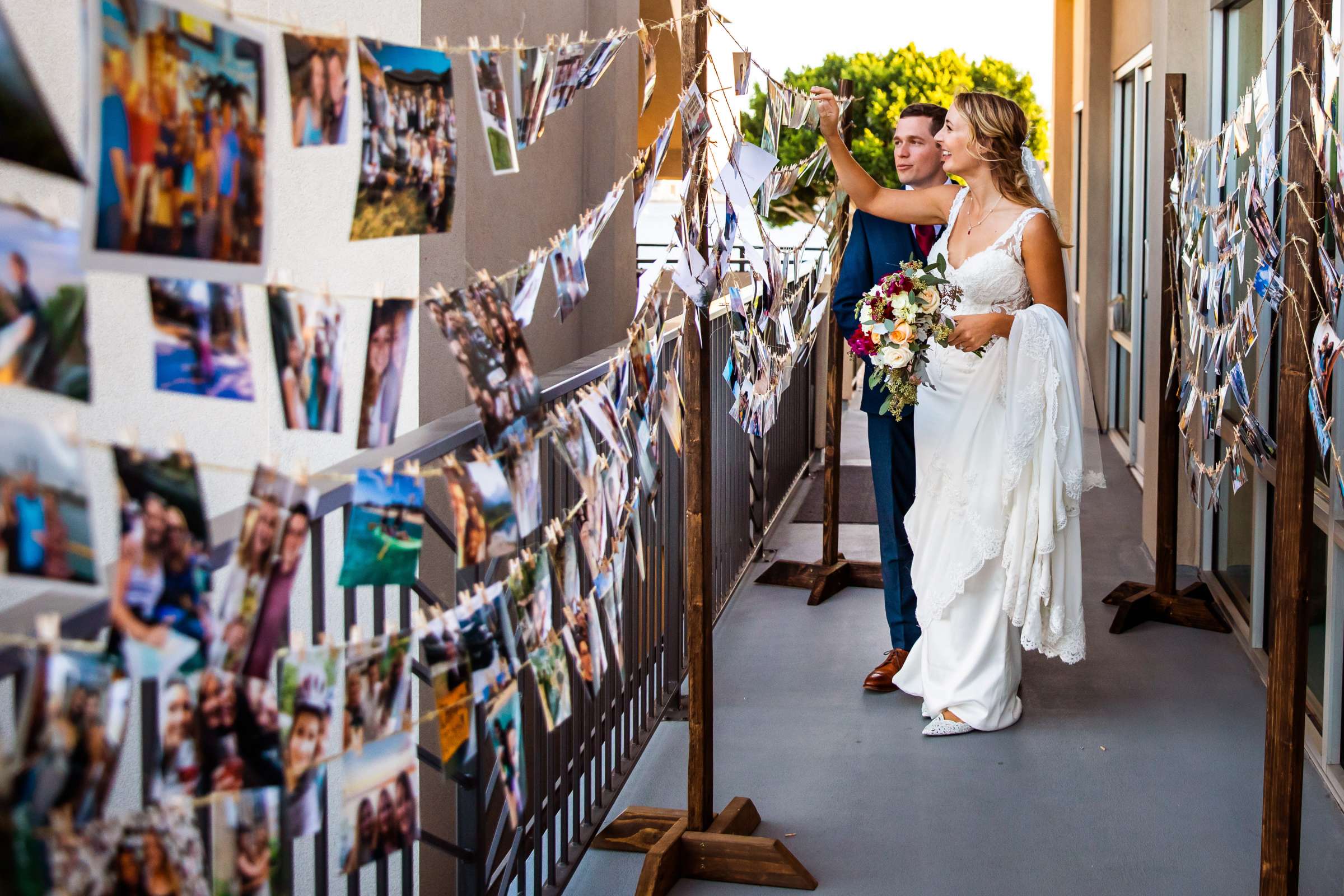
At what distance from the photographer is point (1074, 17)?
1182 centimetres

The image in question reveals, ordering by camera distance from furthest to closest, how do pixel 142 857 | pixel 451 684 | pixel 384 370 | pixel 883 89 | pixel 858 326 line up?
pixel 883 89, pixel 858 326, pixel 451 684, pixel 384 370, pixel 142 857

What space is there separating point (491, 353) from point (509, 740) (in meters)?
0.52

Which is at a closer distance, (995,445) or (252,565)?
(252,565)

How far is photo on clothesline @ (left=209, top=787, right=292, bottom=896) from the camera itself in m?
1.18

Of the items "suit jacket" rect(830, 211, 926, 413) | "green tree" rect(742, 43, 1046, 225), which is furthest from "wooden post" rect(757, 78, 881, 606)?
"green tree" rect(742, 43, 1046, 225)

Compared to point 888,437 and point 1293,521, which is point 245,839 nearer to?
point 1293,521

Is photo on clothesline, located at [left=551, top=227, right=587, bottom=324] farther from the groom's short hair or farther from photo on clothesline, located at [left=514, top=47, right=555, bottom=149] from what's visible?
the groom's short hair

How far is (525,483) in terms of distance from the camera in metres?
1.77

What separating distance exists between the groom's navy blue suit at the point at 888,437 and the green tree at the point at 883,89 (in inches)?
605

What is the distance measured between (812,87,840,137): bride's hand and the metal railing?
80 cm

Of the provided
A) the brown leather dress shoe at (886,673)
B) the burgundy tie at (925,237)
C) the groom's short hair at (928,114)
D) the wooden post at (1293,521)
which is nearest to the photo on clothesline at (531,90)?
the wooden post at (1293,521)

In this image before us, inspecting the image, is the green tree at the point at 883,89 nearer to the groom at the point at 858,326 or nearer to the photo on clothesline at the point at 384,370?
the groom at the point at 858,326

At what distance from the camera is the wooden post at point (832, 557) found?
512cm

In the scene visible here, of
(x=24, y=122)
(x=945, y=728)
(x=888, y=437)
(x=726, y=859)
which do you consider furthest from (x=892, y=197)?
(x=24, y=122)
